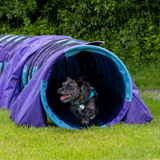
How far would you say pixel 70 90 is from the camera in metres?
5.12

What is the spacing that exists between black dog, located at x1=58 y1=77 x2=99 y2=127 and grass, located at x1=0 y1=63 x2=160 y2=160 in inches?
19.5

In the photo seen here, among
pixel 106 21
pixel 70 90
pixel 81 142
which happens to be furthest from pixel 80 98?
pixel 106 21

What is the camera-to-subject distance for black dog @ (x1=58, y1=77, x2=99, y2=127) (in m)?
5.13

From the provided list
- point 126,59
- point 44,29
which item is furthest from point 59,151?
point 44,29

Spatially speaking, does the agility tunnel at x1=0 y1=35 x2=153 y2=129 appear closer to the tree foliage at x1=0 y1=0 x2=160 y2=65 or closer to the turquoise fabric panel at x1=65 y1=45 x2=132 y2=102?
the turquoise fabric panel at x1=65 y1=45 x2=132 y2=102

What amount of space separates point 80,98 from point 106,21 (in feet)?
20.9

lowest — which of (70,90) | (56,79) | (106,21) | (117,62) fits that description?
(56,79)

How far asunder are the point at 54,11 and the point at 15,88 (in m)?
7.20

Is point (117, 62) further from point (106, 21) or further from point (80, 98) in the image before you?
point (106, 21)

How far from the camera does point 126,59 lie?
427 inches

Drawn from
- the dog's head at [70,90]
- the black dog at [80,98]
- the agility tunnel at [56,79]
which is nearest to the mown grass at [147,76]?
the agility tunnel at [56,79]

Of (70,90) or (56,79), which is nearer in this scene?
(70,90)

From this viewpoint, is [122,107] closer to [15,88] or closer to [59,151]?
[59,151]

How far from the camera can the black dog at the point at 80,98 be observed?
5129 millimetres
